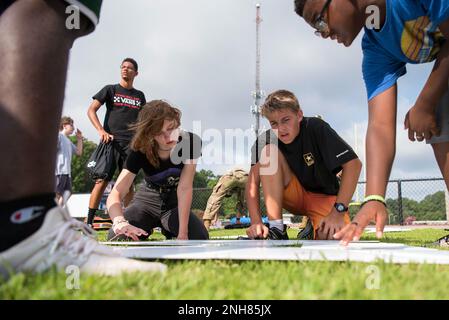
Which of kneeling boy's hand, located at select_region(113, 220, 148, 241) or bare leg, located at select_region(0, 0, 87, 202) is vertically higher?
bare leg, located at select_region(0, 0, 87, 202)

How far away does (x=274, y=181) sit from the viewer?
3.50m

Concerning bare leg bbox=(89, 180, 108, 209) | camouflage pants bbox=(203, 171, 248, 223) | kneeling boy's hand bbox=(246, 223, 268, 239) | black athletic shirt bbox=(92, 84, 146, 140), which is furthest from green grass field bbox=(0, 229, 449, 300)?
camouflage pants bbox=(203, 171, 248, 223)

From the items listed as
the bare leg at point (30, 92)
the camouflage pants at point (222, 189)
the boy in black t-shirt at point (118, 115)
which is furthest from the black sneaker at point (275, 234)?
the camouflage pants at point (222, 189)

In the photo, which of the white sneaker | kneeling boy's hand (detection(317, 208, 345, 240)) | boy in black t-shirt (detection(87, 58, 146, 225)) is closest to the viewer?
the white sneaker

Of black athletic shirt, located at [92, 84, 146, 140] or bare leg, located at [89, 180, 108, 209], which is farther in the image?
black athletic shirt, located at [92, 84, 146, 140]

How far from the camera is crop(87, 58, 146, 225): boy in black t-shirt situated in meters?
5.75

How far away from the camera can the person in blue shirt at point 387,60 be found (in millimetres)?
1919

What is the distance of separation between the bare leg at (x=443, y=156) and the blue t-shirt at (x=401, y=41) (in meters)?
0.53

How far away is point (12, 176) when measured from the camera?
106cm

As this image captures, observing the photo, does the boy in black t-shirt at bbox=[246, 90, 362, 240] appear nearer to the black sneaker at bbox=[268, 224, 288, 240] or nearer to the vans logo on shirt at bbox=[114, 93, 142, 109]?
the black sneaker at bbox=[268, 224, 288, 240]

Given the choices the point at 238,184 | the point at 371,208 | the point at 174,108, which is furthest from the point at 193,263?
the point at 238,184

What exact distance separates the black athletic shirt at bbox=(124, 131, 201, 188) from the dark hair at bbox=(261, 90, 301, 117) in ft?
2.51

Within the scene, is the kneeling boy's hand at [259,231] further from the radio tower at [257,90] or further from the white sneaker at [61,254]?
the radio tower at [257,90]

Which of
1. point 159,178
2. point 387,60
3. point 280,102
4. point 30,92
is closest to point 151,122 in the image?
point 159,178
